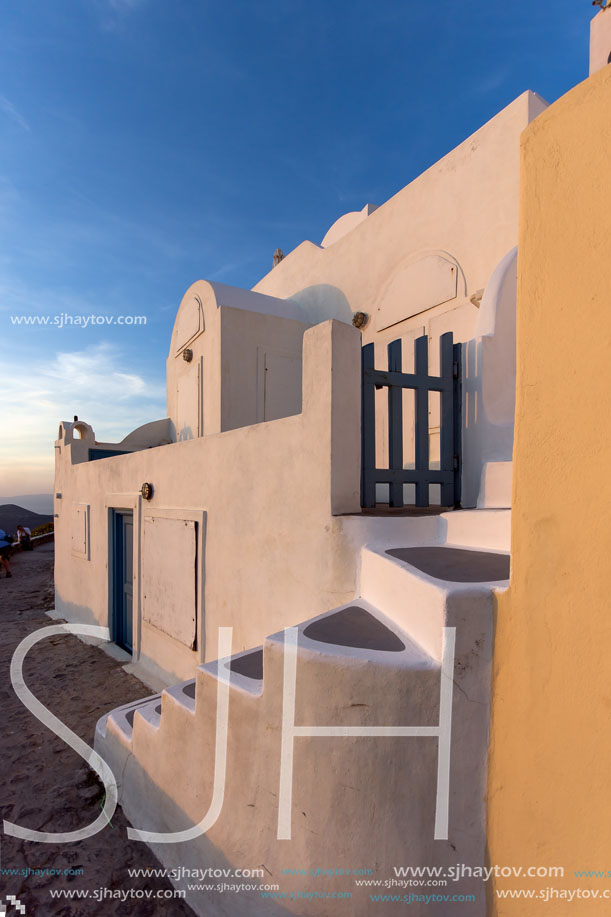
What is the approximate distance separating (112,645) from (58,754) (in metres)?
3.27

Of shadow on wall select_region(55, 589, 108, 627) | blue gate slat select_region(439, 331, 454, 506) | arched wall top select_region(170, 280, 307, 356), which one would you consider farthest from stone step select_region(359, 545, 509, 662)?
shadow on wall select_region(55, 589, 108, 627)

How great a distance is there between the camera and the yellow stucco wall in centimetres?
143

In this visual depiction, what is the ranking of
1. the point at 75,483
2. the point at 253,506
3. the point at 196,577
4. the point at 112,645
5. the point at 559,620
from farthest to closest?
the point at 75,483 → the point at 112,645 → the point at 196,577 → the point at 253,506 → the point at 559,620

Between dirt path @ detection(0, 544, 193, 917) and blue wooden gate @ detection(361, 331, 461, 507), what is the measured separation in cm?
270

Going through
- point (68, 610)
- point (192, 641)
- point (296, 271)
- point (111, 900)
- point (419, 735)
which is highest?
point (296, 271)

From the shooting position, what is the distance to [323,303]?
8.17 metres

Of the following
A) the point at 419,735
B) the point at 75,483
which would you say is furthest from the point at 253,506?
the point at 75,483

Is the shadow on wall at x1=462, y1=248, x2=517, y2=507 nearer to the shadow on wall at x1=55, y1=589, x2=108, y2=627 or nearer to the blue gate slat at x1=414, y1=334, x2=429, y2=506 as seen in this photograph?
the blue gate slat at x1=414, y1=334, x2=429, y2=506

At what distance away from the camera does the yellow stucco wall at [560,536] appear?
143 cm

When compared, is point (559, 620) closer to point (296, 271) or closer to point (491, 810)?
point (491, 810)

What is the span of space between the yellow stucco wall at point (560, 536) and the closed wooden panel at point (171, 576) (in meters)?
3.79

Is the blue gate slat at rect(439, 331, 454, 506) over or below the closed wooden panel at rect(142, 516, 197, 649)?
over

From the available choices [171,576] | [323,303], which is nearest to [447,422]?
[171,576]

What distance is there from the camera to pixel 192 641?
4.90 meters
